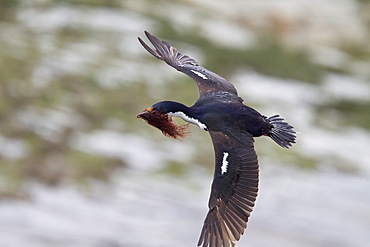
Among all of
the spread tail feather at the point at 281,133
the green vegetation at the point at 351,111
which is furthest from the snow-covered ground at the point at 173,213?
the spread tail feather at the point at 281,133

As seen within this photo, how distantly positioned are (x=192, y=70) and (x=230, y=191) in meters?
1.90

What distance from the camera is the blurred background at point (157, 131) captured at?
22.3 metres

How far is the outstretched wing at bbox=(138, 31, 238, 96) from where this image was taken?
365 inches

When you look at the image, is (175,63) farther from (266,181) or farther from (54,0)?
(54,0)

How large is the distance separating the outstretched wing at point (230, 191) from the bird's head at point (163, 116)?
20.2 inches

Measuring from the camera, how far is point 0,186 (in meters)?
22.3

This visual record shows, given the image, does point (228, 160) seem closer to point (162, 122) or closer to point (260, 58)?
point (162, 122)

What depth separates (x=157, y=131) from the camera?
91.2ft

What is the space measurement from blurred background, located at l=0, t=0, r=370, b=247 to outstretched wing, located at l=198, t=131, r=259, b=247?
1219cm

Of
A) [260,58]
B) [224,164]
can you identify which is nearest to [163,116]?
[224,164]

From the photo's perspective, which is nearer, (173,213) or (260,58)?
(173,213)

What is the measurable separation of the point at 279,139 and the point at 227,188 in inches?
36.1

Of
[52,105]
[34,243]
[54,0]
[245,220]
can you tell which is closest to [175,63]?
[245,220]

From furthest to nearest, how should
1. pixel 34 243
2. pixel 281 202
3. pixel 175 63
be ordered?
pixel 281 202 → pixel 34 243 → pixel 175 63
